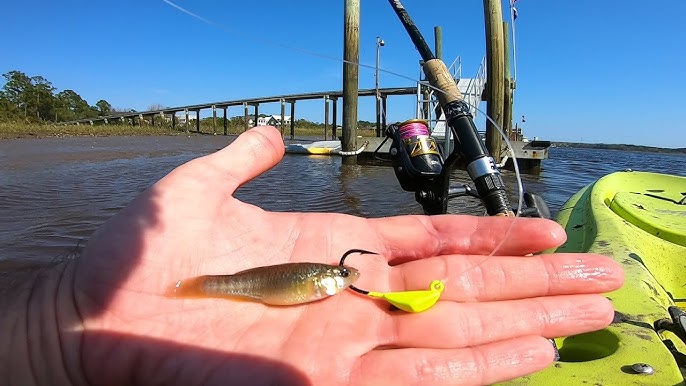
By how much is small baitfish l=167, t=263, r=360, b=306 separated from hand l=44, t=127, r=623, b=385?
54 mm

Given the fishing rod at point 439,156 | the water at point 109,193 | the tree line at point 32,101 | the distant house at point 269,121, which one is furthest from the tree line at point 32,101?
the fishing rod at point 439,156

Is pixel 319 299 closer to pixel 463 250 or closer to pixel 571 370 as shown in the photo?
pixel 463 250

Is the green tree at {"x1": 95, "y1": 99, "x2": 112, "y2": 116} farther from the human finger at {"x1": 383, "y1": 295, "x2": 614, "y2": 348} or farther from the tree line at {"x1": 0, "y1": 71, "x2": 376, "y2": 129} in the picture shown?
the human finger at {"x1": 383, "y1": 295, "x2": 614, "y2": 348}

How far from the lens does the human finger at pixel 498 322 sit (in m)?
1.87

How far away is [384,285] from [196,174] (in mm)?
1217

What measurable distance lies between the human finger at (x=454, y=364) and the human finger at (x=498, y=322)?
0.31 feet

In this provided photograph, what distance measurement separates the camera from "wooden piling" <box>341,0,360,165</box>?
14.4m

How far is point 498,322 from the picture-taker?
1.90 meters

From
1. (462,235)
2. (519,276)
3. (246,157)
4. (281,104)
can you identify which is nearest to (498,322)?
(519,276)

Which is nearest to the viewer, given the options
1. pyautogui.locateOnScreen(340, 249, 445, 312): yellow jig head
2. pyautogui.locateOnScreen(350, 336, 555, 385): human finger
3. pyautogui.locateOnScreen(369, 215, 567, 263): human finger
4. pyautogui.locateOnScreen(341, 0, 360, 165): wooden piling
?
pyautogui.locateOnScreen(350, 336, 555, 385): human finger

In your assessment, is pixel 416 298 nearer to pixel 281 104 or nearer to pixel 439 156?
pixel 439 156

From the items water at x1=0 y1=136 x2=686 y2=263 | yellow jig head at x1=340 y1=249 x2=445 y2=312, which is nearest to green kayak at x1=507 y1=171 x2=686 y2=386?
yellow jig head at x1=340 y1=249 x2=445 y2=312

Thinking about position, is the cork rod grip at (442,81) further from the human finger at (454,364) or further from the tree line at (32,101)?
the tree line at (32,101)

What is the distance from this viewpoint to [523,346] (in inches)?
69.2
